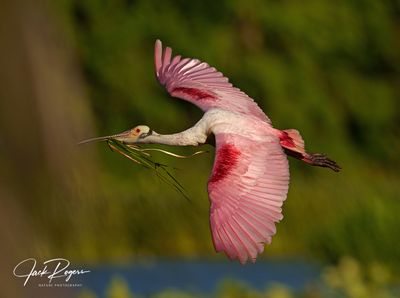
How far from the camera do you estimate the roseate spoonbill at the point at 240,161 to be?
18.3 ft

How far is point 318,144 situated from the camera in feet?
57.0

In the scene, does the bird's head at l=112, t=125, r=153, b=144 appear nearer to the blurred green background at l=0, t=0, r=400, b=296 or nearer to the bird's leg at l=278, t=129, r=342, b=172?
the bird's leg at l=278, t=129, r=342, b=172

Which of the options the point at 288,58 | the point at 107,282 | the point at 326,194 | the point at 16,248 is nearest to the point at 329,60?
the point at 288,58

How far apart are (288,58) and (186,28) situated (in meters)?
1.47

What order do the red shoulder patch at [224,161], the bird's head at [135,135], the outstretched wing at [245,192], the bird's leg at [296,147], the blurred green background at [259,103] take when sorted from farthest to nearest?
the blurred green background at [259,103] < the bird's head at [135,135] < the bird's leg at [296,147] < the red shoulder patch at [224,161] < the outstretched wing at [245,192]

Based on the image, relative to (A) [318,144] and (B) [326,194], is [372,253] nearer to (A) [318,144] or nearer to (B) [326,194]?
(B) [326,194]

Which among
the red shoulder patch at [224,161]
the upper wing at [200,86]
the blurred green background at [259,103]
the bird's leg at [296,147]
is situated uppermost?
the red shoulder patch at [224,161]

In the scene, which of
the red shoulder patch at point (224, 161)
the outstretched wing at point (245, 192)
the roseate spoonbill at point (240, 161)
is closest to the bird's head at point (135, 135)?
the roseate spoonbill at point (240, 161)

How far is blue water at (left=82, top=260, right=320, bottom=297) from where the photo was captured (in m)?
10.3

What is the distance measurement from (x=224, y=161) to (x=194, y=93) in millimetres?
1049

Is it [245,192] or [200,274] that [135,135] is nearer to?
[245,192]

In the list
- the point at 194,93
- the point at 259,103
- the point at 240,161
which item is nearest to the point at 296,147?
the point at 240,161

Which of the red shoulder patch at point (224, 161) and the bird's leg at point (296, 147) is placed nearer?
the red shoulder patch at point (224, 161)

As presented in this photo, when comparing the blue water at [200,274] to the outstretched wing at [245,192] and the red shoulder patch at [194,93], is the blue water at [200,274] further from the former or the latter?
the outstretched wing at [245,192]
